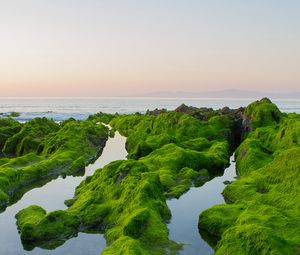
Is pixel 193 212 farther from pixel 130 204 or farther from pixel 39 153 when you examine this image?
pixel 39 153

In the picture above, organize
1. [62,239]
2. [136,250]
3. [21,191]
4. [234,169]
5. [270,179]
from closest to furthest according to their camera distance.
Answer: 1. [136,250]
2. [62,239]
3. [270,179]
4. [21,191]
5. [234,169]

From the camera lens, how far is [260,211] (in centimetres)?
1897

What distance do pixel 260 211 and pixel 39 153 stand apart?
34.2 meters

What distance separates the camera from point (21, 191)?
29.4 meters

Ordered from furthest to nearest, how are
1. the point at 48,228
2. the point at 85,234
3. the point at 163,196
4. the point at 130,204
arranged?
1. the point at 163,196
2. the point at 130,204
3. the point at 85,234
4. the point at 48,228

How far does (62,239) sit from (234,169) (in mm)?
21340

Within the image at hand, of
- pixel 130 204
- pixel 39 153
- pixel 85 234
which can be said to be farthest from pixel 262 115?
pixel 85 234

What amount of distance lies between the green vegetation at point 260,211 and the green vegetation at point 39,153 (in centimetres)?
1578

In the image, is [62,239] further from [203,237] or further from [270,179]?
[270,179]

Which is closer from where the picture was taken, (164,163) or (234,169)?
(164,163)

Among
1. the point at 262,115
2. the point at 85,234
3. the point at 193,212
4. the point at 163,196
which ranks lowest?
the point at 85,234

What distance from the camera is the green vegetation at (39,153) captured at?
1200 inches

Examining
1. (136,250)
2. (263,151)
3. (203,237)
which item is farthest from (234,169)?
(136,250)

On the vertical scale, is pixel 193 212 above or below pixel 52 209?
above
